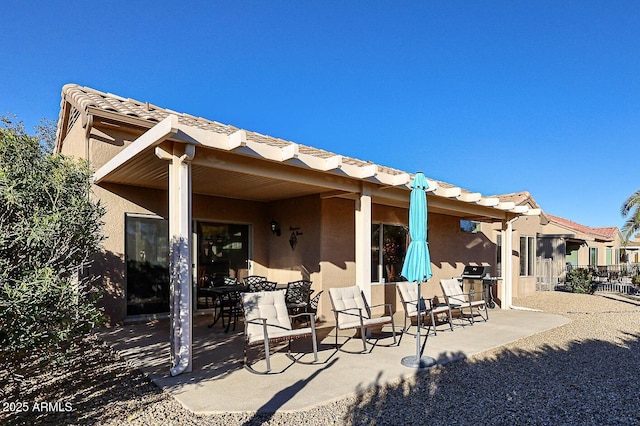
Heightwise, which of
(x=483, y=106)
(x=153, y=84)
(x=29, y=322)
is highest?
(x=153, y=84)

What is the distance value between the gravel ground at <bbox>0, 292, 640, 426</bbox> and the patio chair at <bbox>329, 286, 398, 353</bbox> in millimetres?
1353

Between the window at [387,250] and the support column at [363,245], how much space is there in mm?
2810

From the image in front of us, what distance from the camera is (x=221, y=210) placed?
10164 millimetres

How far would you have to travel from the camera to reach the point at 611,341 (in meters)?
7.79

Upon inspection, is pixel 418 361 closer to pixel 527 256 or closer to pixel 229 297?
pixel 229 297

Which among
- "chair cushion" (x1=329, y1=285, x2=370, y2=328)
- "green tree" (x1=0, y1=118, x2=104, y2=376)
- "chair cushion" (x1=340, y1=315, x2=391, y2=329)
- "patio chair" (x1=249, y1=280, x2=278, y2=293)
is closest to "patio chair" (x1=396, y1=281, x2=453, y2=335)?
"chair cushion" (x1=329, y1=285, x2=370, y2=328)

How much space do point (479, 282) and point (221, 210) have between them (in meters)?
7.73

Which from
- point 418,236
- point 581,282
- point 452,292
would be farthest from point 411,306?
point 581,282

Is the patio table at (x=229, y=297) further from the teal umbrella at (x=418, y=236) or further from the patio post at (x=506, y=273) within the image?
the patio post at (x=506, y=273)

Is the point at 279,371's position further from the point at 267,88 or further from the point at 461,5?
the point at 267,88

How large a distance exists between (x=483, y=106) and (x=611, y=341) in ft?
32.9

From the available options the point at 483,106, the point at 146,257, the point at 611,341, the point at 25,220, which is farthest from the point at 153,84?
the point at 611,341

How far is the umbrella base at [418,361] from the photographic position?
5.83 meters

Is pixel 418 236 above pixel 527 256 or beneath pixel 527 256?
above
